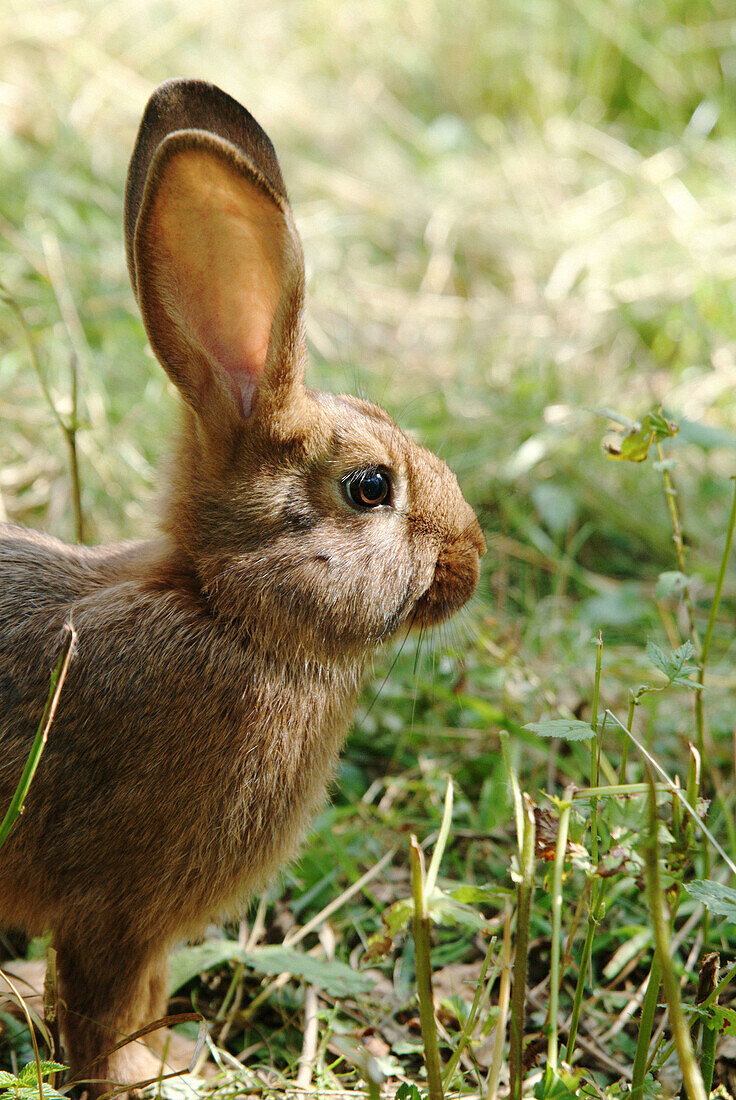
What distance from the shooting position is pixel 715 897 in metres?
1.83

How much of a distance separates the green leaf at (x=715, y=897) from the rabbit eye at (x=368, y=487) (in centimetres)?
104

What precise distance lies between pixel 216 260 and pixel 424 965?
59.2 inches

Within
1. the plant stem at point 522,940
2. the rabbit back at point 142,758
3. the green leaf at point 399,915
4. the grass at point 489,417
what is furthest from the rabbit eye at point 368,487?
the green leaf at point 399,915

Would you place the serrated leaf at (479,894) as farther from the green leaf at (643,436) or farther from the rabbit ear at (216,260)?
the rabbit ear at (216,260)

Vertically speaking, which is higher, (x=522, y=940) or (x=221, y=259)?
(x=221, y=259)

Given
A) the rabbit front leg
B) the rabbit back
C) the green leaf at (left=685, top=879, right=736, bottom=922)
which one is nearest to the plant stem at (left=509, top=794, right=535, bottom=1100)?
the green leaf at (left=685, top=879, right=736, bottom=922)

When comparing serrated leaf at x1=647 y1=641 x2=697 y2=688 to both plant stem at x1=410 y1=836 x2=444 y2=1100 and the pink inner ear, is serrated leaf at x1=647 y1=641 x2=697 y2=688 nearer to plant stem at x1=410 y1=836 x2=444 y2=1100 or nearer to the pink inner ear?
plant stem at x1=410 y1=836 x2=444 y2=1100

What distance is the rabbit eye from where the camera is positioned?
7.72ft

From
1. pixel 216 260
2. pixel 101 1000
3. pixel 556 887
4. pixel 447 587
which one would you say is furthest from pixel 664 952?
pixel 216 260

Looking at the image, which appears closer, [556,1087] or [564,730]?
[556,1087]

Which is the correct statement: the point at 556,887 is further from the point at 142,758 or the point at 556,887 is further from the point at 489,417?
the point at 489,417

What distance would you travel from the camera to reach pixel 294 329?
228 centimetres

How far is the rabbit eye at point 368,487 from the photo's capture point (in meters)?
2.35

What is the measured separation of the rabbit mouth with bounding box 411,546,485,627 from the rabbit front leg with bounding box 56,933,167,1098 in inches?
37.5
